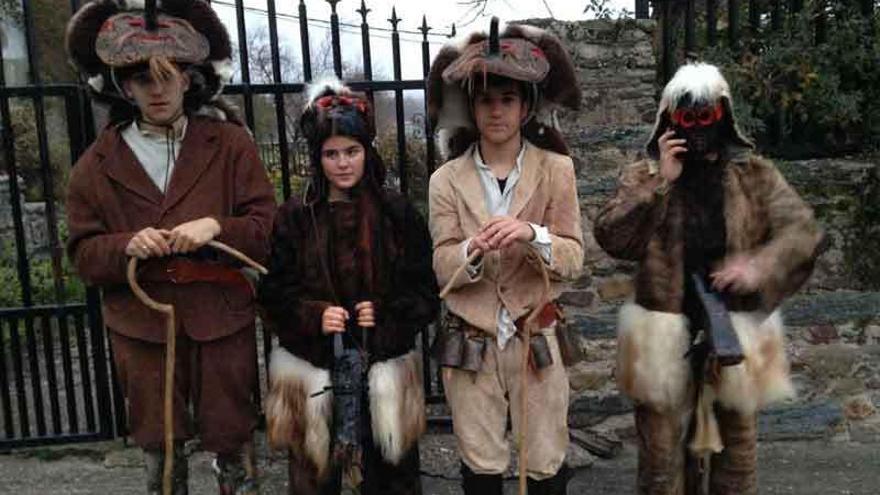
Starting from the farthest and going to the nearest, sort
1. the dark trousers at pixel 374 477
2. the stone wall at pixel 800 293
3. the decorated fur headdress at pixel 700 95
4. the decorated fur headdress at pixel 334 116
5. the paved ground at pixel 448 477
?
1. the stone wall at pixel 800 293
2. the paved ground at pixel 448 477
3. the dark trousers at pixel 374 477
4. the decorated fur headdress at pixel 334 116
5. the decorated fur headdress at pixel 700 95

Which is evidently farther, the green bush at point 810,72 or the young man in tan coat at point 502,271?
the green bush at point 810,72

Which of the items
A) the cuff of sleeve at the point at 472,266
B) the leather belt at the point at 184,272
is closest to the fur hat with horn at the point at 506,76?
the cuff of sleeve at the point at 472,266

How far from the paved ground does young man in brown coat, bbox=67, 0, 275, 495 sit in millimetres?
970

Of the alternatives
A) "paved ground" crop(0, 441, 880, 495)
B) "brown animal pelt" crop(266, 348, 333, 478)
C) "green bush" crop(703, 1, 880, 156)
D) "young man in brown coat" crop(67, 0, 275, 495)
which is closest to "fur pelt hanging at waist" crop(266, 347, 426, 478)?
"brown animal pelt" crop(266, 348, 333, 478)

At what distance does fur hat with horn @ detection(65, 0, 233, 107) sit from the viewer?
2842 millimetres

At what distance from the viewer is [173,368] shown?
2826 millimetres

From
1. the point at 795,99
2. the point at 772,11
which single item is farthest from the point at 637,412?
the point at 772,11

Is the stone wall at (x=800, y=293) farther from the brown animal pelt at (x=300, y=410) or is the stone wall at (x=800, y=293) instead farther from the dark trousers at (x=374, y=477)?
the brown animal pelt at (x=300, y=410)

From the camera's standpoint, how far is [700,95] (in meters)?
2.70

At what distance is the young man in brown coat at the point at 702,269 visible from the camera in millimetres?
2744

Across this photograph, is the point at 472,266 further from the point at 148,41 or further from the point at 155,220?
the point at 148,41

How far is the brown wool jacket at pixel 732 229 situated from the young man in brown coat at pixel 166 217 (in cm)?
127

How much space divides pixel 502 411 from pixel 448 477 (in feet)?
3.68

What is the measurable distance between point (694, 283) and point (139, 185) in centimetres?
195
